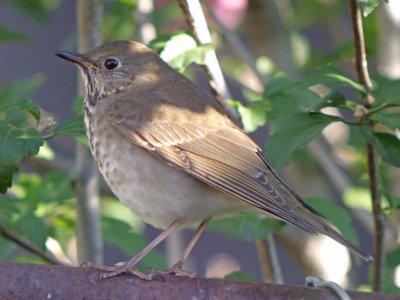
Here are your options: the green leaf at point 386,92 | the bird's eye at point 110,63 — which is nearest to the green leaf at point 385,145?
the green leaf at point 386,92

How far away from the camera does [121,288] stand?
2.82m

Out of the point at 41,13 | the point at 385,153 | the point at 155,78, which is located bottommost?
the point at 385,153

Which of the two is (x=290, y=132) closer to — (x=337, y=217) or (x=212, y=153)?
(x=212, y=153)

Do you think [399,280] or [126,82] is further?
[399,280]

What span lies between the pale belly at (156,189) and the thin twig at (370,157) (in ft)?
1.65

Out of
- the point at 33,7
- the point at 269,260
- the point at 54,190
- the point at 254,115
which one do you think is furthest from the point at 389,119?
the point at 33,7

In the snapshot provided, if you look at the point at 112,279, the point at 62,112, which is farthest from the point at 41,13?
the point at 62,112

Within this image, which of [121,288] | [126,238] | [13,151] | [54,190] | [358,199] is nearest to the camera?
[121,288]

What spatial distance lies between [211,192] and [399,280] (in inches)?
54.1

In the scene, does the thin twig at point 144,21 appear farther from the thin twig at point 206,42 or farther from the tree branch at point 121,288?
the tree branch at point 121,288

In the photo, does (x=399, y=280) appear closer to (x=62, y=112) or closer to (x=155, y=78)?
(x=155, y=78)

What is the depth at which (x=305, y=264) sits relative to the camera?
5.02 metres

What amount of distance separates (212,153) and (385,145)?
70 cm

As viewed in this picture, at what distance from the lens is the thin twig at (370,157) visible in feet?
10.6
